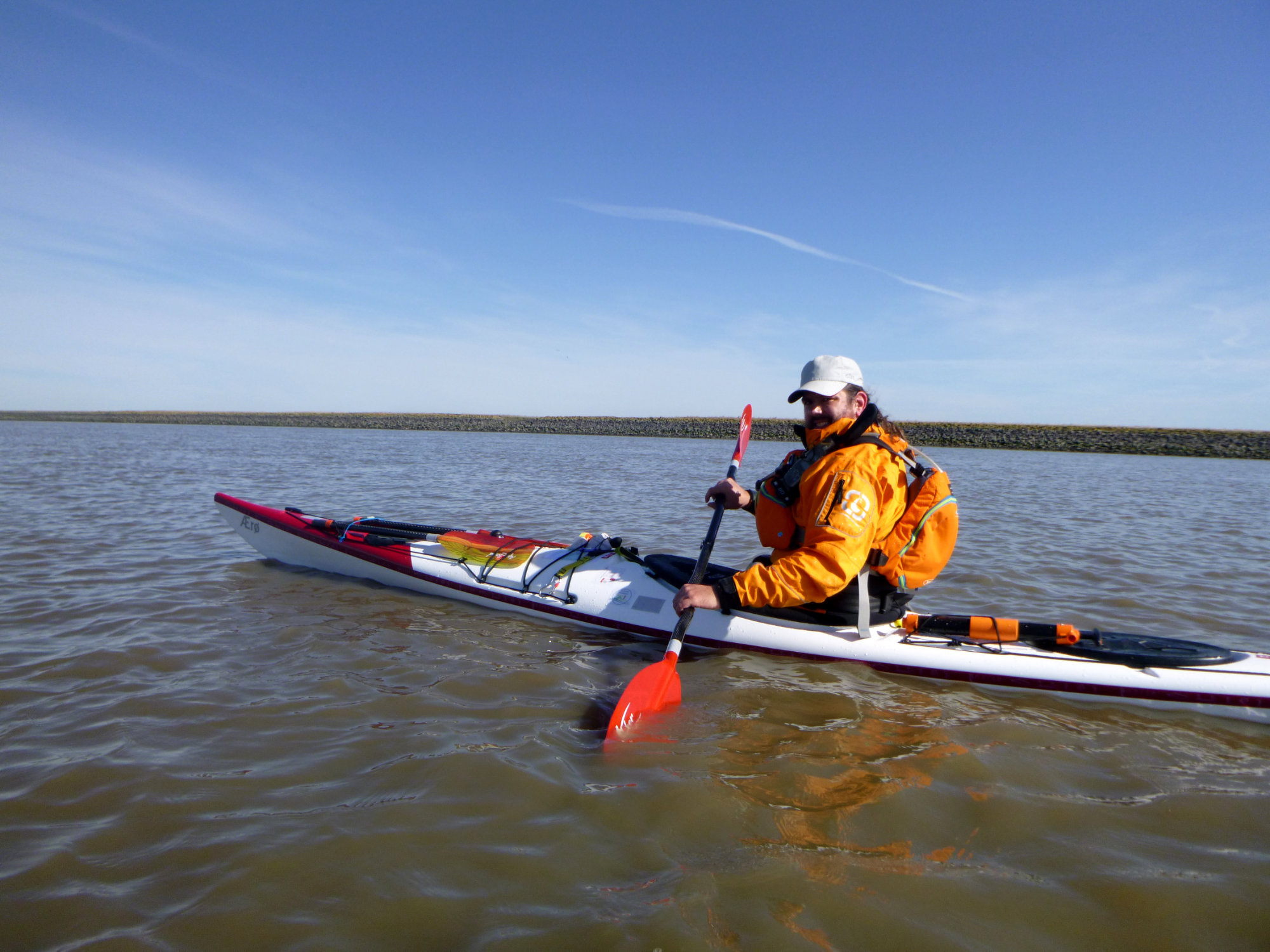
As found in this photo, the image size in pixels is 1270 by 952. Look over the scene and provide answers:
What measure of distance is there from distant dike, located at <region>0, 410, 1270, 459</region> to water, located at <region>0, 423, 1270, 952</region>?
92.2ft

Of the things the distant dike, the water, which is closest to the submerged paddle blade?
the water

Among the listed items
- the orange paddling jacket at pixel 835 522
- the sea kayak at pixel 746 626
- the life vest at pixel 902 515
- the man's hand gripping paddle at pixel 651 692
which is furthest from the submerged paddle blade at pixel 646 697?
the life vest at pixel 902 515

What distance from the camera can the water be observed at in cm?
195

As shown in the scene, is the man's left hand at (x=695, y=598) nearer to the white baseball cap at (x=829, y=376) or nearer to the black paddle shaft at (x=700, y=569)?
the black paddle shaft at (x=700, y=569)

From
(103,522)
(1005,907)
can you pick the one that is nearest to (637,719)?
(1005,907)

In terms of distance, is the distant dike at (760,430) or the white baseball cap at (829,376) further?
the distant dike at (760,430)

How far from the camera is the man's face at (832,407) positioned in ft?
11.5

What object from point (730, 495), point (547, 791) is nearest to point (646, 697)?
point (547, 791)

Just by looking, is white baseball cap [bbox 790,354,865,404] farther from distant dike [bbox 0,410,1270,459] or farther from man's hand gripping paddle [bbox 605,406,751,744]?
distant dike [bbox 0,410,1270,459]

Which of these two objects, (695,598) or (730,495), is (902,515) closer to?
(730,495)

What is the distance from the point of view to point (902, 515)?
3.48 meters

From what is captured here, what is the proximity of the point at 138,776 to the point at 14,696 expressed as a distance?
49.9 inches

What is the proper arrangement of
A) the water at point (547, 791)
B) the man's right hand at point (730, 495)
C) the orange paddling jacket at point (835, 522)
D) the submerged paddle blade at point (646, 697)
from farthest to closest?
the man's right hand at point (730, 495) → the orange paddling jacket at point (835, 522) → the submerged paddle blade at point (646, 697) → the water at point (547, 791)

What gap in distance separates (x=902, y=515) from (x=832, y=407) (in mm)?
677
